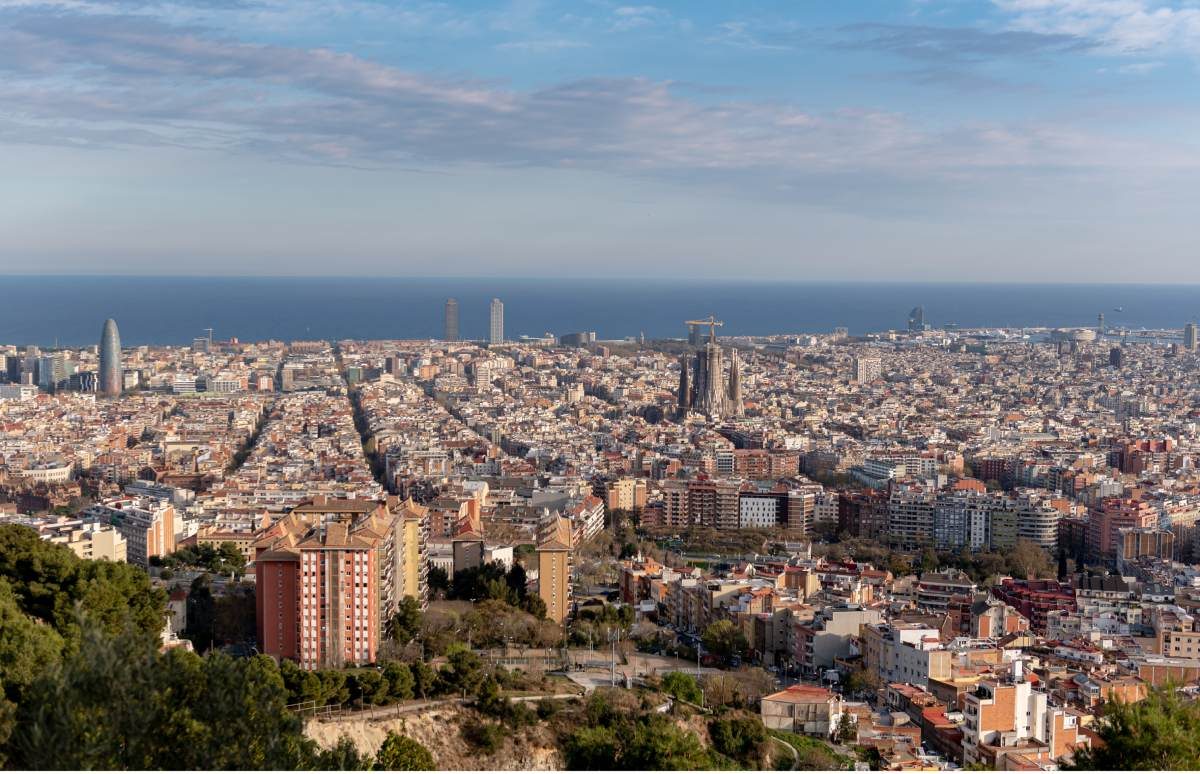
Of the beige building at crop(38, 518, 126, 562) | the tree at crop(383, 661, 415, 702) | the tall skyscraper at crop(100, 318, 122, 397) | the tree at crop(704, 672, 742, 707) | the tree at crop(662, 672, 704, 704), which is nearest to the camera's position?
the tree at crop(383, 661, 415, 702)

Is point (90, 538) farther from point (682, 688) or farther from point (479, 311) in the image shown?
point (479, 311)

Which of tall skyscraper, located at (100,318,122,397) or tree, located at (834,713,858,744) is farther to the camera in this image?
tall skyscraper, located at (100,318,122,397)

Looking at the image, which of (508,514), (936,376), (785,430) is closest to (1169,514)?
(508,514)

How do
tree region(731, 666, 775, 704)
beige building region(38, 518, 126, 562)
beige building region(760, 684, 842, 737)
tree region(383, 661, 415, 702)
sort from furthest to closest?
1. beige building region(38, 518, 126, 562)
2. tree region(731, 666, 775, 704)
3. beige building region(760, 684, 842, 737)
4. tree region(383, 661, 415, 702)

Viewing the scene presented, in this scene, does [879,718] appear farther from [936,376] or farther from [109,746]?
[936,376]

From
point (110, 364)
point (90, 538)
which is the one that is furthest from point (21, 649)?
point (110, 364)

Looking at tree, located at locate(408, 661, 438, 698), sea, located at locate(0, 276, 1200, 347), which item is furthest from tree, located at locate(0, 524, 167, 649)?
sea, located at locate(0, 276, 1200, 347)

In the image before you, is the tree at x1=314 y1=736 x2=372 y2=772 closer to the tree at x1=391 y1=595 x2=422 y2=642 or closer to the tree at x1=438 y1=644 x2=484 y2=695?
the tree at x1=438 y1=644 x2=484 y2=695
